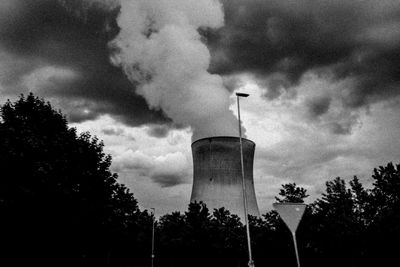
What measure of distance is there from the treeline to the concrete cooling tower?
7.95 ft

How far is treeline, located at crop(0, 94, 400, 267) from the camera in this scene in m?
13.6

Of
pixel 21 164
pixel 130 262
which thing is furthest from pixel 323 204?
pixel 130 262

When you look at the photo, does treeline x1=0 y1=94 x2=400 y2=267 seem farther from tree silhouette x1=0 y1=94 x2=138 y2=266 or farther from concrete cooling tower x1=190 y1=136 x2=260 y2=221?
concrete cooling tower x1=190 y1=136 x2=260 y2=221

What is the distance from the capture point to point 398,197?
23.7 meters

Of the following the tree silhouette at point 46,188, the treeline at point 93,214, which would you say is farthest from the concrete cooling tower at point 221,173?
the tree silhouette at point 46,188

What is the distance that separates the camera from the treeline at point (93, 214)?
1362 centimetres

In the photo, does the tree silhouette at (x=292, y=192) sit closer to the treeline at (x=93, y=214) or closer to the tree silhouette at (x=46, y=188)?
the treeline at (x=93, y=214)

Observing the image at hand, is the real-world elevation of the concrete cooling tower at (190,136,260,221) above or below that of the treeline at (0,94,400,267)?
above

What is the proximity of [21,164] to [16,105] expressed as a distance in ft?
11.8

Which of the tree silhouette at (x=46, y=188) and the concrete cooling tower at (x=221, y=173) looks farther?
the concrete cooling tower at (x=221, y=173)

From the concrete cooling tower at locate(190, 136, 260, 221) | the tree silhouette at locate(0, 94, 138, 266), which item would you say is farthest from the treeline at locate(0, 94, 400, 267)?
the concrete cooling tower at locate(190, 136, 260, 221)

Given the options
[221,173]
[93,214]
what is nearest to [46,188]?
[93,214]

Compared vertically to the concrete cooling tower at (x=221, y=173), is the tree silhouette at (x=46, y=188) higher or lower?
lower

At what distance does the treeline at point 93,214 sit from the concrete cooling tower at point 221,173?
242 centimetres
